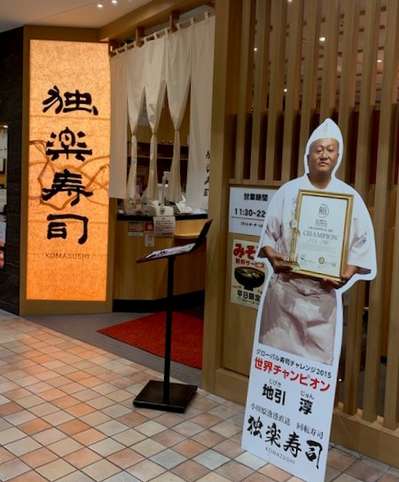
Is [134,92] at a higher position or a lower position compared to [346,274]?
higher

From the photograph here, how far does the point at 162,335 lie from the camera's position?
206 inches

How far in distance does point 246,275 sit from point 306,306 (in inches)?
30.9

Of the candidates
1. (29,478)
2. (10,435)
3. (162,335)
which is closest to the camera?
(29,478)

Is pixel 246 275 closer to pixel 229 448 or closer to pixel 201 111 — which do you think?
pixel 229 448

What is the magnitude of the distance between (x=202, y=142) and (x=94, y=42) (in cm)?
220

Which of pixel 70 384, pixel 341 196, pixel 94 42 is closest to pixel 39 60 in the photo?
pixel 94 42

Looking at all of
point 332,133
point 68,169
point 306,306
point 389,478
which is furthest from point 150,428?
point 68,169

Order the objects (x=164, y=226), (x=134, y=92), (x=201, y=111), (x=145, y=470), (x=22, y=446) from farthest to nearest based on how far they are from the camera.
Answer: (x=164, y=226), (x=134, y=92), (x=201, y=111), (x=22, y=446), (x=145, y=470)

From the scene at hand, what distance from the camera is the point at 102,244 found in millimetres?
5828

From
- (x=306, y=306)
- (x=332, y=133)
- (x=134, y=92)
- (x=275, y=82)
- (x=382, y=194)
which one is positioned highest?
(x=134, y=92)

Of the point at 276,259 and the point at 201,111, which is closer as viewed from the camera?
the point at 276,259

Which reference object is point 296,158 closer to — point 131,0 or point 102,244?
point 131,0

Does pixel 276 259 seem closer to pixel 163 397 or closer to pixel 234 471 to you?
pixel 234 471

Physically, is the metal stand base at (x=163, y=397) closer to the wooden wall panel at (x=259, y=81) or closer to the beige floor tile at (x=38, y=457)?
the beige floor tile at (x=38, y=457)
